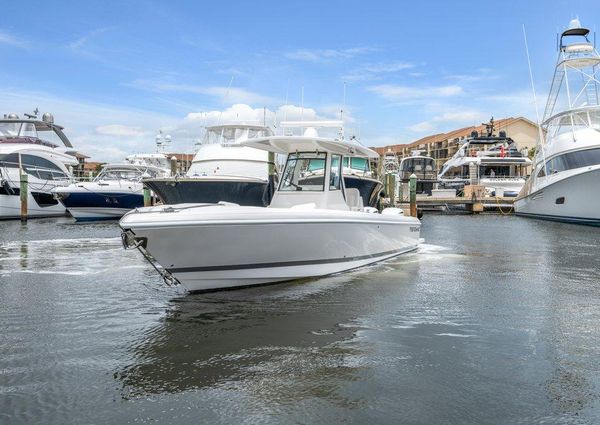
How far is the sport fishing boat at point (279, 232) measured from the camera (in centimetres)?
667

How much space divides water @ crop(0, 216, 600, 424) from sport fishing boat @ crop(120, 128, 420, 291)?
35cm

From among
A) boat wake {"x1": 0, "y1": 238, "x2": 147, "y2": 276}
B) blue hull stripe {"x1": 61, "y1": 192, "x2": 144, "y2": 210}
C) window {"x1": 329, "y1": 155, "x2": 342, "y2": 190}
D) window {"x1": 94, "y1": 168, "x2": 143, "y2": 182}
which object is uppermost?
window {"x1": 94, "y1": 168, "x2": 143, "y2": 182}

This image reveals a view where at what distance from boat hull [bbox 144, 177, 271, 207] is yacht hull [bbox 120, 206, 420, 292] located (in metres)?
9.94

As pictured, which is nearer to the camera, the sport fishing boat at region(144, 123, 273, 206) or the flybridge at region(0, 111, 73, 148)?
the sport fishing boat at region(144, 123, 273, 206)

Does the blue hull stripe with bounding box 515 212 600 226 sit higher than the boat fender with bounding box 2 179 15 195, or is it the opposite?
the boat fender with bounding box 2 179 15 195

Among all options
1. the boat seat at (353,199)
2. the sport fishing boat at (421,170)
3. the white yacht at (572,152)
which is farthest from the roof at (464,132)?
the boat seat at (353,199)

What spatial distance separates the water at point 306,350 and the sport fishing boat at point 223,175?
891 centimetres

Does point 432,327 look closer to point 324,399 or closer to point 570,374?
point 570,374

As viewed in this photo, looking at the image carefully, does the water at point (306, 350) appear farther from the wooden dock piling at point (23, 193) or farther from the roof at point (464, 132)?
the roof at point (464, 132)

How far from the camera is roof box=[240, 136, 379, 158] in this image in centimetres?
922

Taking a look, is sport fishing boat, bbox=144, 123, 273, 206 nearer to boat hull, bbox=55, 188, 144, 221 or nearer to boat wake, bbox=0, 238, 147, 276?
boat wake, bbox=0, 238, 147, 276

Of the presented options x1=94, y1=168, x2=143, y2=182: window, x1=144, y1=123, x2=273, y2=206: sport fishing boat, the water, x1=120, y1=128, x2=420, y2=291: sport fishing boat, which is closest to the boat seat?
x1=120, y1=128, x2=420, y2=291: sport fishing boat

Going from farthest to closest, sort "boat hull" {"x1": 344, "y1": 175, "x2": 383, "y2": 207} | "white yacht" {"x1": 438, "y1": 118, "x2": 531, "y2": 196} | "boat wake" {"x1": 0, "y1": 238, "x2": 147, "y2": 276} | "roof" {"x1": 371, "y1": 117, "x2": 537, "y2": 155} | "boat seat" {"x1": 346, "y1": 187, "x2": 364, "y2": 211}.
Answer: "roof" {"x1": 371, "y1": 117, "x2": 537, "y2": 155} < "white yacht" {"x1": 438, "y1": 118, "x2": 531, "y2": 196} < "boat hull" {"x1": 344, "y1": 175, "x2": 383, "y2": 207} < "boat seat" {"x1": 346, "y1": 187, "x2": 364, "y2": 211} < "boat wake" {"x1": 0, "y1": 238, "x2": 147, "y2": 276}

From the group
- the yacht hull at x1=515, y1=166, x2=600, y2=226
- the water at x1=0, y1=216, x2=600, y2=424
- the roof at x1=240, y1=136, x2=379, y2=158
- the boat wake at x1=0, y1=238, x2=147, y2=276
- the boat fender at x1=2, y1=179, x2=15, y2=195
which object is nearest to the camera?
the water at x1=0, y1=216, x2=600, y2=424
